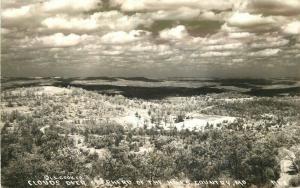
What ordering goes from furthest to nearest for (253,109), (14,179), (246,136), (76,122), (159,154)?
(253,109)
(76,122)
(246,136)
(159,154)
(14,179)

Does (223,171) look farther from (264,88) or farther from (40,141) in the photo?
(264,88)

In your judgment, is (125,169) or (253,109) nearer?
(125,169)

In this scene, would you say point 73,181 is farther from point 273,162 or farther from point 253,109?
point 253,109

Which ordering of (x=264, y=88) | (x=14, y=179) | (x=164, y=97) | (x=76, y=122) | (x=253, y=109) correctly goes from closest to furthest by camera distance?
(x=14, y=179)
(x=76, y=122)
(x=253, y=109)
(x=164, y=97)
(x=264, y=88)

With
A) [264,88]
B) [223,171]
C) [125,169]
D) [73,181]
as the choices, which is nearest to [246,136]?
[223,171]

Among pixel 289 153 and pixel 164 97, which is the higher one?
pixel 164 97

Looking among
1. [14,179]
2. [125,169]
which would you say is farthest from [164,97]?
[14,179]

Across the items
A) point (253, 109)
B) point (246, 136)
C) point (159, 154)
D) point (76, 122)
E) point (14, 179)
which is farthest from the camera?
point (253, 109)

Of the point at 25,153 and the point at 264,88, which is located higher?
the point at 264,88

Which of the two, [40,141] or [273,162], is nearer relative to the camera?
[273,162]
